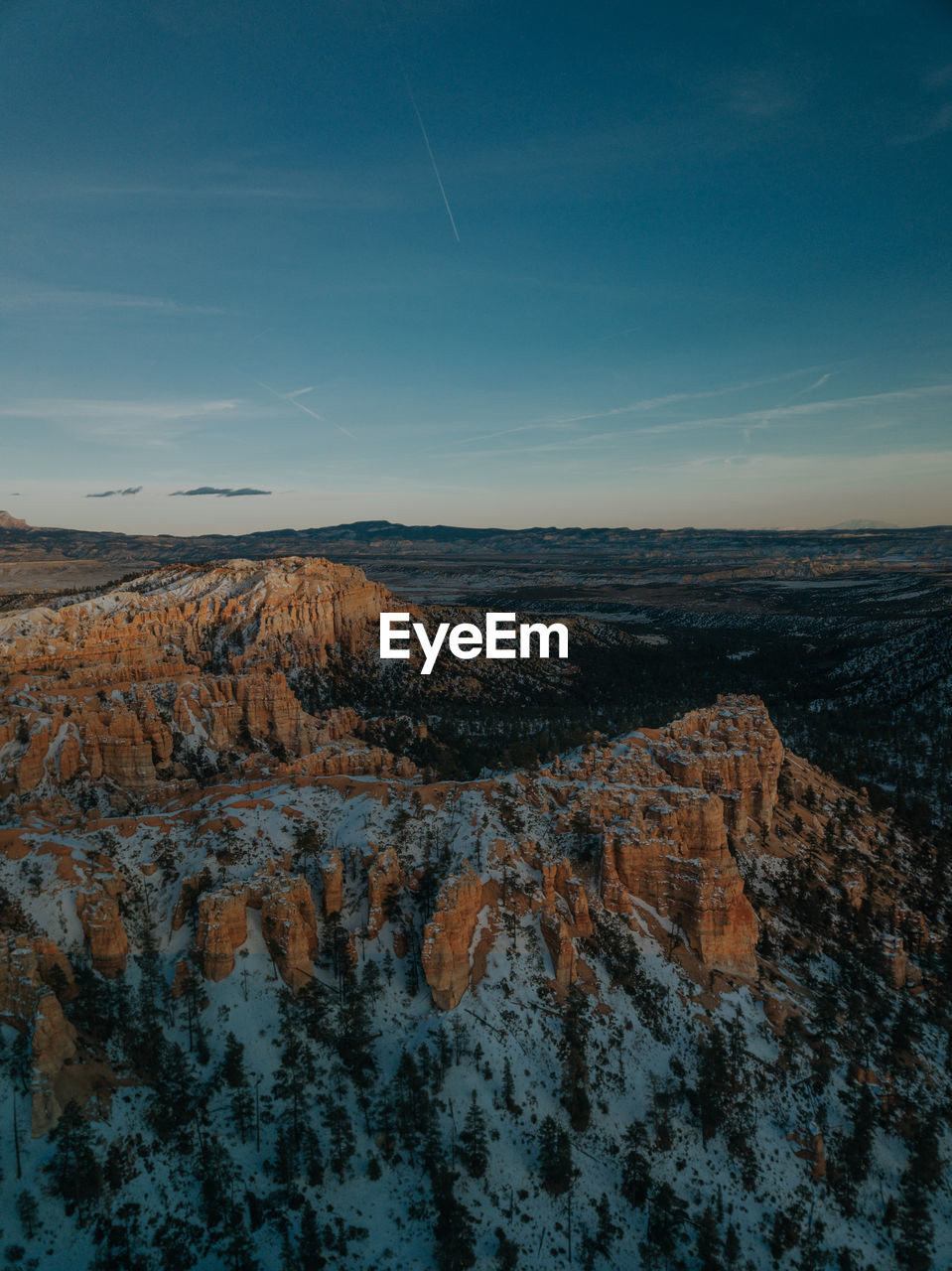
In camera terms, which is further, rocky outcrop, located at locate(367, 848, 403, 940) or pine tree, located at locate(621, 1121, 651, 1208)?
rocky outcrop, located at locate(367, 848, 403, 940)

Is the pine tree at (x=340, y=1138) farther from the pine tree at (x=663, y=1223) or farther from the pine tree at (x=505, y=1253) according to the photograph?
the pine tree at (x=663, y=1223)

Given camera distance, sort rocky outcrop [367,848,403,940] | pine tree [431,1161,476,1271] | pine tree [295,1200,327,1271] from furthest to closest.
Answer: rocky outcrop [367,848,403,940] < pine tree [431,1161,476,1271] < pine tree [295,1200,327,1271]

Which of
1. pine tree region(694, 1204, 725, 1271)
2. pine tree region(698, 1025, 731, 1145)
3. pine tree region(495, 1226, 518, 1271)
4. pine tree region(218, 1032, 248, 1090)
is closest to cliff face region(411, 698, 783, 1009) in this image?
pine tree region(698, 1025, 731, 1145)

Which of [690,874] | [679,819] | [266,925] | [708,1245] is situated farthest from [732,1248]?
[266,925]

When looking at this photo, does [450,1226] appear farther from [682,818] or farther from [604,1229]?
[682,818]

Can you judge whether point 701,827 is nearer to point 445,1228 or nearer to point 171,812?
point 445,1228

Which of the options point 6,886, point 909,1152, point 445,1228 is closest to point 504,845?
point 445,1228

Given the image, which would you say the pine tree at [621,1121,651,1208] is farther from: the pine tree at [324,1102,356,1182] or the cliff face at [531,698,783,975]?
the pine tree at [324,1102,356,1182]
